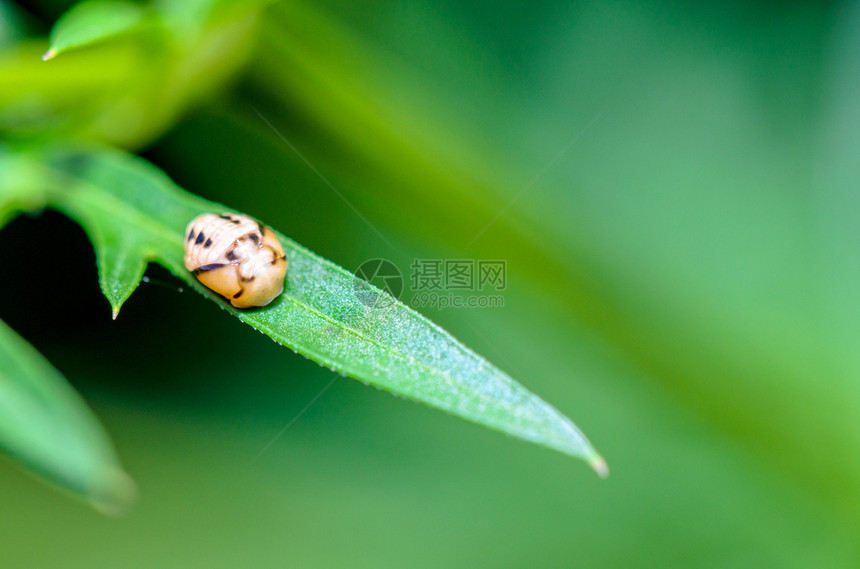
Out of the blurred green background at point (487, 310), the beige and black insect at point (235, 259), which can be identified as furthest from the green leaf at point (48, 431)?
the blurred green background at point (487, 310)

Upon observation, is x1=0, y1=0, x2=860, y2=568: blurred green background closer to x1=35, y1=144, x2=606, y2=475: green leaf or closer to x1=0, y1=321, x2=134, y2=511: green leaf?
x1=35, y1=144, x2=606, y2=475: green leaf

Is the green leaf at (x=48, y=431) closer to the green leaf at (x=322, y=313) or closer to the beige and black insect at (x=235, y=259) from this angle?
the green leaf at (x=322, y=313)

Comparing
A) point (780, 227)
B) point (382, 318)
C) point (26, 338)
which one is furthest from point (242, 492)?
point (780, 227)

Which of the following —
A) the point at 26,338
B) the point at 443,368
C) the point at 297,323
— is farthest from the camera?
the point at 26,338

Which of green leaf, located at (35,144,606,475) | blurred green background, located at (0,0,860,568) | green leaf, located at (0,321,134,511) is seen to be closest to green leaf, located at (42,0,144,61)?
blurred green background, located at (0,0,860,568)

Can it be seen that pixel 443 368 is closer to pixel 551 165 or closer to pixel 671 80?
pixel 551 165

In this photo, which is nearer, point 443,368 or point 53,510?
point 443,368
